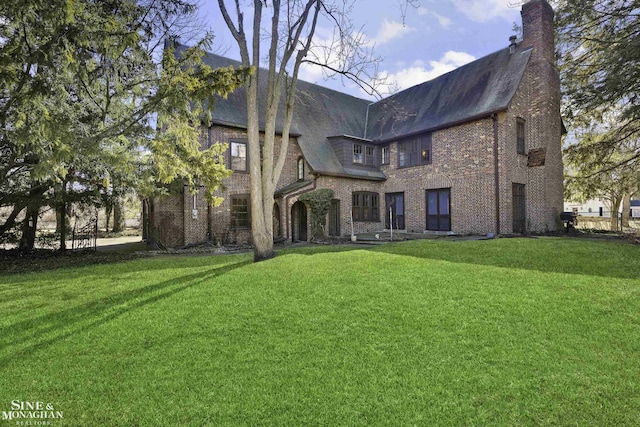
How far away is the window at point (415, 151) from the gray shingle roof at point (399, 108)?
0.57 m

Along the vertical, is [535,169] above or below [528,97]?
below

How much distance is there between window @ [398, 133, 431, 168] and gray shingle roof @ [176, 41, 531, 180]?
0.57 meters

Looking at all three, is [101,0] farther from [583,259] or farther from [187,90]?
[583,259]

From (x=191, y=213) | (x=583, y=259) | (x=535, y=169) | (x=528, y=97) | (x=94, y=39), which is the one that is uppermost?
(x=528, y=97)

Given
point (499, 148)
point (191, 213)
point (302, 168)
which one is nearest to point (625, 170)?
point (499, 148)

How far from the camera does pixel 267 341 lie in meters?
4.08

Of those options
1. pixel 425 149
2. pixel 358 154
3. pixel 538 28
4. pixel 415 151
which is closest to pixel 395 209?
pixel 415 151

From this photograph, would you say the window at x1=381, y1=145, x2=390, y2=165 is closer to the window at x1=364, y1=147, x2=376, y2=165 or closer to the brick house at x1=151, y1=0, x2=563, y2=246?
the brick house at x1=151, y1=0, x2=563, y2=246

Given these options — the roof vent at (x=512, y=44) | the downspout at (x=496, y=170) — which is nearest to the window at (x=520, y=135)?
the downspout at (x=496, y=170)

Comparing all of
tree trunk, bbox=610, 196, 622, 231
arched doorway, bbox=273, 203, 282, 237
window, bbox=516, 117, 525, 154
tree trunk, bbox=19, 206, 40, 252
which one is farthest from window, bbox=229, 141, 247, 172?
tree trunk, bbox=610, 196, 622, 231

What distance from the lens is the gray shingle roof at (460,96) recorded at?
15836 mm

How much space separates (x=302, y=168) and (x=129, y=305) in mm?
13485

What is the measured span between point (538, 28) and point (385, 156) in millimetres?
9271

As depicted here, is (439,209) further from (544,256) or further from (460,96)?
(544,256)
